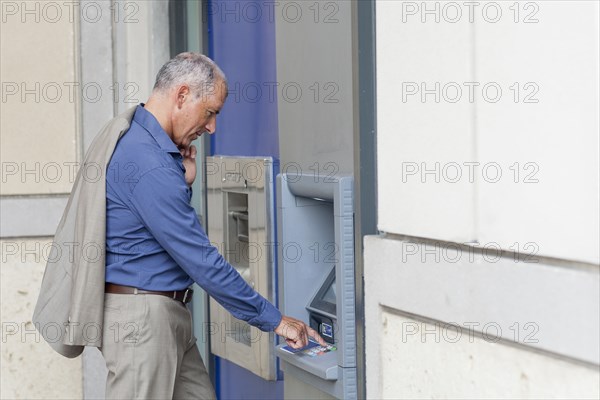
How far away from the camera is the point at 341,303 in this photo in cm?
355

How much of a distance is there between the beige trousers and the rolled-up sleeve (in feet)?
0.56

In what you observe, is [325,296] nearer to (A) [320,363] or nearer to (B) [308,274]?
(B) [308,274]

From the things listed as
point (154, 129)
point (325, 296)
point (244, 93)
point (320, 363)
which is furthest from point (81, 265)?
point (244, 93)

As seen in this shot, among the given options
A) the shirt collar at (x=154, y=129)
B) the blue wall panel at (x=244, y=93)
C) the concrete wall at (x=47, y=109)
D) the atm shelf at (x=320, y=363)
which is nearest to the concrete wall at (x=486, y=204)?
the atm shelf at (x=320, y=363)

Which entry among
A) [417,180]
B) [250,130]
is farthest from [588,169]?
[250,130]

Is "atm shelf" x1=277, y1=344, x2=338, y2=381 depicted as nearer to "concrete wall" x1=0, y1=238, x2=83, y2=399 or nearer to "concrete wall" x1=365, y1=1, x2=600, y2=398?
"concrete wall" x1=365, y1=1, x2=600, y2=398

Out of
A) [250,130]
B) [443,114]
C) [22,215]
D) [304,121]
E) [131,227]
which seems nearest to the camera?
[443,114]

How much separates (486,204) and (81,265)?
49.6 inches

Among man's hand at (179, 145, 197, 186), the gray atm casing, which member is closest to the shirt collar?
man's hand at (179, 145, 197, 186)

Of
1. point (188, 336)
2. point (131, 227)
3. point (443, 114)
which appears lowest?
point (188, 336)

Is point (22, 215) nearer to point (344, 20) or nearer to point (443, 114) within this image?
point (344, 20)

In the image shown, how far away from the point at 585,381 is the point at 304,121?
163 centimetres

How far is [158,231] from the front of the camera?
326cm

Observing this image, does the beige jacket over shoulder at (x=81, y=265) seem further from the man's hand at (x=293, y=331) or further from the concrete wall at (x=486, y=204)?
the concrete wall at (x=486, y=204)
